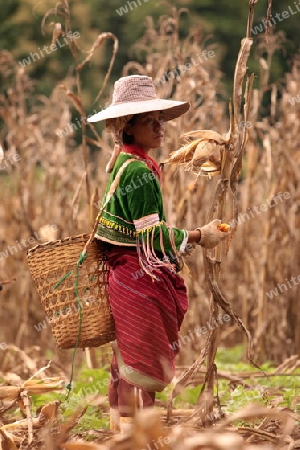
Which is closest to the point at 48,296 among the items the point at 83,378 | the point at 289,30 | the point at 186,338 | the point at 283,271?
the point at 83,378

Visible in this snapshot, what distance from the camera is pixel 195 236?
8.32 feet

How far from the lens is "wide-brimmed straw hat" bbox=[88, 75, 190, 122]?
8.46 feet

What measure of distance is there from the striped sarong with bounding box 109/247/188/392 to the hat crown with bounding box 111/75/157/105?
459 mm

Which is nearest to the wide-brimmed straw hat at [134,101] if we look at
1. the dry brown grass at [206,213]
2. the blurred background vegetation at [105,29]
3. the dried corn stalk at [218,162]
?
the dried corn stalk at [218,162]

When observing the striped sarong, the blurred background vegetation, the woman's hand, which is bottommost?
the striped sarong

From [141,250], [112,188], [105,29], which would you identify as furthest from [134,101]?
[105,29]

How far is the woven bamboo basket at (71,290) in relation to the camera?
263cm

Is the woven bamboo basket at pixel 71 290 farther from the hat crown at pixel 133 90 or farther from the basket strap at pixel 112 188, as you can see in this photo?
the hat crown at pixel 133 90

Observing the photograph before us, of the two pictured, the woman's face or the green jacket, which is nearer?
the green jacket

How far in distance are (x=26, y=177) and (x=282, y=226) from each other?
57.6 inches

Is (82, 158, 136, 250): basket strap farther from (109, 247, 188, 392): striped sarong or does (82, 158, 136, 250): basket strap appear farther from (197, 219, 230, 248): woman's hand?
(197, 219, 230, 248): woman's hand

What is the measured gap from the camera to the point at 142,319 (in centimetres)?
257

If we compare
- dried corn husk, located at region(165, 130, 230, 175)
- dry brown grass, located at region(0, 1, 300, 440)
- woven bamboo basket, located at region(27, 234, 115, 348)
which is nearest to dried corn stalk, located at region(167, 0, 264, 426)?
dried corn husk, located at region(165, 130, 230, 175)

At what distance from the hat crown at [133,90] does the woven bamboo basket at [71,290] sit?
436 millimetres
